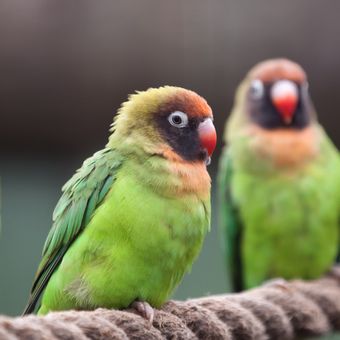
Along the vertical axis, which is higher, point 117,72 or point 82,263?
point 117,72

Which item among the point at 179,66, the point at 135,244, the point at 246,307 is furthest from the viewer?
the point at 179,66

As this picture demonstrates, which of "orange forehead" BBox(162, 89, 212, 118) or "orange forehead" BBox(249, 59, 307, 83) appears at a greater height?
"orange forehead" BBox(249, 59, 307, 83)

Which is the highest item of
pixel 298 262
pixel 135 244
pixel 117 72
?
pixel 117 72

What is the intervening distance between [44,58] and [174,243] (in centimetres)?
178

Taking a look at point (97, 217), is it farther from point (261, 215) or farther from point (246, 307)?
point (261, 215)

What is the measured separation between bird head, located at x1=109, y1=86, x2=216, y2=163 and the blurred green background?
49.1 inches

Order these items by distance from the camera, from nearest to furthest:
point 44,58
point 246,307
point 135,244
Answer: point 135,244
point 246,307
point 44,58

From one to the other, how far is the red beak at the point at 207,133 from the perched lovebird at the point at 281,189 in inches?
38.9

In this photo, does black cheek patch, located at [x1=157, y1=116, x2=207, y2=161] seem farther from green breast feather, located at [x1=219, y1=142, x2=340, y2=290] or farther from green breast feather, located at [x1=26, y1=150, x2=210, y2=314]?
green breast feather, located at [x1=219, y1=142, x2=340, y2=290]

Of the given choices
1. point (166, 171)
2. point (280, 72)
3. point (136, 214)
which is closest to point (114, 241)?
point (136, 214)

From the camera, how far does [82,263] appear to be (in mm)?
1695

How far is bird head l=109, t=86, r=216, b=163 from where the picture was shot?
1.71 meters

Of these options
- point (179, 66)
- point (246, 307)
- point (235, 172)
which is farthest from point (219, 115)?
point (246, 307)

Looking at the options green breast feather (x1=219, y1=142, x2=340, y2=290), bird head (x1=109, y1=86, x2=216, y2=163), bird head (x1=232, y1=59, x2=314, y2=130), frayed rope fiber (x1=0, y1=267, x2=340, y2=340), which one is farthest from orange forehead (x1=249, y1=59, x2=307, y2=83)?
bird head (x1=109, y1=86, x2=216, y2=163)
